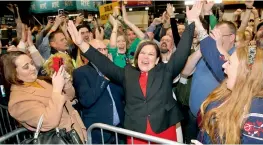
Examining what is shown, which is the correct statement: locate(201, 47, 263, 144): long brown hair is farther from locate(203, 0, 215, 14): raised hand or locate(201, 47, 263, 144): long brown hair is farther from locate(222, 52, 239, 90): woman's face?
locate(203, 0, 215, 14): raised hand

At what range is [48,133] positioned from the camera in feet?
7.45

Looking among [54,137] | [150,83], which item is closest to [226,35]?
[150,83]

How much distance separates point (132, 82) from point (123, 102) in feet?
1.64

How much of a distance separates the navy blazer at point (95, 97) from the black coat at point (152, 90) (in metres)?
0.20

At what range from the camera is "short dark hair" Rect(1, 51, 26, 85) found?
2.40m

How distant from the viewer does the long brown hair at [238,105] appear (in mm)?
1717

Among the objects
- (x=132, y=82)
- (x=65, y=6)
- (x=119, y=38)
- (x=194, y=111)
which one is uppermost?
(x=65, y=6)

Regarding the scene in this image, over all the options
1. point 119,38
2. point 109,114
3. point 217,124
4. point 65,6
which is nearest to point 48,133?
point 109,114

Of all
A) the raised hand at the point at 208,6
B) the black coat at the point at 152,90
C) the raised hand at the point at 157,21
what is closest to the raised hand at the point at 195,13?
the black coat at the point at 152,90

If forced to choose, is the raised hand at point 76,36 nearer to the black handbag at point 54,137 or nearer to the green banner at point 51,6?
the black handbag at point 54,137

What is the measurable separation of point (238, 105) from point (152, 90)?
36.7 inches

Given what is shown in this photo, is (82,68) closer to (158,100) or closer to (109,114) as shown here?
(109,114)

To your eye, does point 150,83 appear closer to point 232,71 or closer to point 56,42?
point 232,71

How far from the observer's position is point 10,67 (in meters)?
2.43
